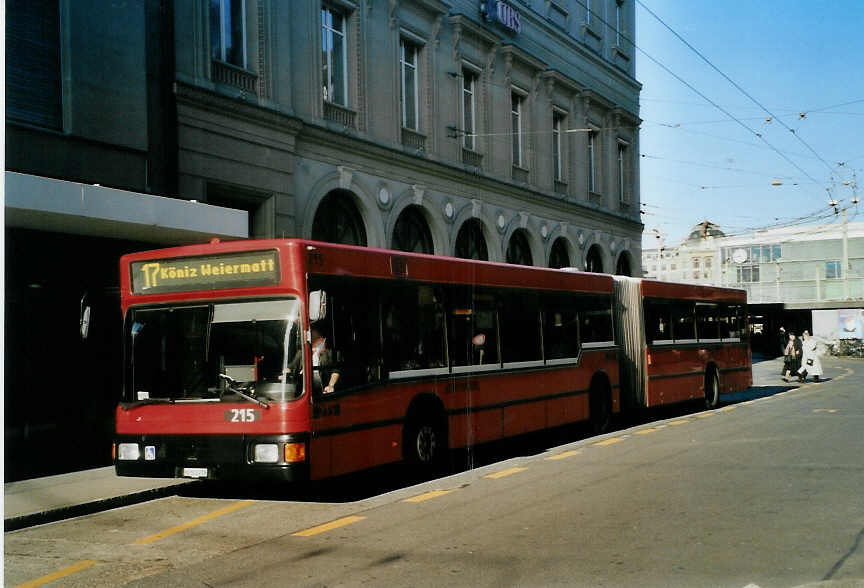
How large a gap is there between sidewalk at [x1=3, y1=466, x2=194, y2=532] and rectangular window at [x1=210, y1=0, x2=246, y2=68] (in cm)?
851

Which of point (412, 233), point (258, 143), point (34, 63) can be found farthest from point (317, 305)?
point (412, 233)

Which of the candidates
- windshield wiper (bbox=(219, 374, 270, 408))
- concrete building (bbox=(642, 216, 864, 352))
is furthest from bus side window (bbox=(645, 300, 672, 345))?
concrete building (bbox=(642, 216, 864, 352))

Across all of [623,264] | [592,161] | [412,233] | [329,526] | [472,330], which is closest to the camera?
[329,526]

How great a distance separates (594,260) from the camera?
117 ft

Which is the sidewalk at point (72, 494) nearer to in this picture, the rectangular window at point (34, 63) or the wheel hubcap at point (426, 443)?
the wheel hubcap at point (426, 443)

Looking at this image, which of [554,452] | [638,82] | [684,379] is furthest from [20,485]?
[638,82]

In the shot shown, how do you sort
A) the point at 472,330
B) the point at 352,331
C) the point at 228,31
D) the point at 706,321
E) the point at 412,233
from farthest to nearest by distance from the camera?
the point at 412,233, the point at 706,321, the point at 228,31, the point at 472,330, the point at 352,331

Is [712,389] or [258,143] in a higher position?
[258,143]

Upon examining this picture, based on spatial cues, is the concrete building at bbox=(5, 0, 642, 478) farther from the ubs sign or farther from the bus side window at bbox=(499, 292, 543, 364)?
the bus side window at bbox=(499, 292, 543, 364)

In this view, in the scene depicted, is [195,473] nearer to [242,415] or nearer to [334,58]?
[242,415]

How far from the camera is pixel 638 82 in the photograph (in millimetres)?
38344

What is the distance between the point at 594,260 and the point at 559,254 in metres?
3.44

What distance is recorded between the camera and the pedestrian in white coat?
32.8 metres

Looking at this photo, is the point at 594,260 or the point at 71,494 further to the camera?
the point at 594,260
